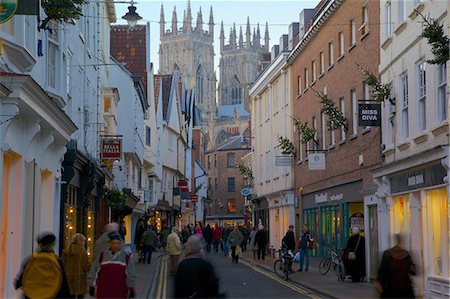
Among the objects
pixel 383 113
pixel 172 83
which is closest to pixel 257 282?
pixel 383 113

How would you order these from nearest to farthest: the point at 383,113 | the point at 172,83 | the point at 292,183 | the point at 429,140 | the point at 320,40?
1. the point at 429,140
2. the point at 383,113
3. the point at 320,40
4. the point at 292,183
5. the point at 172,83

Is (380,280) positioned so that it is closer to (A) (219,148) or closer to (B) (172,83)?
(B) (172,83)

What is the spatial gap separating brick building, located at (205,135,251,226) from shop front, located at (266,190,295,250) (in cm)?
7067

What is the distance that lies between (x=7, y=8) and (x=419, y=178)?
11885 millimetres

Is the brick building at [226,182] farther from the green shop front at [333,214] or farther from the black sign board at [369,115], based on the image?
the black sign board at [369,115]

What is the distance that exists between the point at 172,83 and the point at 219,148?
179 feet

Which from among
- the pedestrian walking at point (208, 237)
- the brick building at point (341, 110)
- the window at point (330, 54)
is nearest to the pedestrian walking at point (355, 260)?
the brick building at point (341, 110)

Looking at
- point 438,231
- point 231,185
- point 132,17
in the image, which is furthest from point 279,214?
point 231,185

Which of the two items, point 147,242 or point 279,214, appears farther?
point 279,214

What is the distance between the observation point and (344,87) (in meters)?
31.0

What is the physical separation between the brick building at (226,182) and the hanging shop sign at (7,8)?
109 metres

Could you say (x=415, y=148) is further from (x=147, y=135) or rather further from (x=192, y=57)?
(x=192, y=57)

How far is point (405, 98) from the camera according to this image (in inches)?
910

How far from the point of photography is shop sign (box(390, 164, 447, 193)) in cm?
1965
